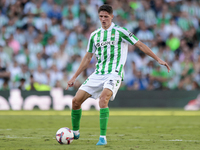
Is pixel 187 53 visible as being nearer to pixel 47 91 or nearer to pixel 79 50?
pixel 79 50

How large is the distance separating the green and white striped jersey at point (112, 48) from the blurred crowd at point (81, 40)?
29.4 ft

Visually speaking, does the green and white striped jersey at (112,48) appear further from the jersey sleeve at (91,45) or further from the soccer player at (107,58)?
the jersey sleeve at (91,45)

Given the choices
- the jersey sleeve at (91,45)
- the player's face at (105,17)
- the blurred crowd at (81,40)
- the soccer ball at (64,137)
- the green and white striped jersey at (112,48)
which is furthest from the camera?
the blurred crowd at (81,40)

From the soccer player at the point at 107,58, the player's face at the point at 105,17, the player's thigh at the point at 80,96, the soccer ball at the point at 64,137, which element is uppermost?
the player's face at the point at 105,17

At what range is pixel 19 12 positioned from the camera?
17.3m

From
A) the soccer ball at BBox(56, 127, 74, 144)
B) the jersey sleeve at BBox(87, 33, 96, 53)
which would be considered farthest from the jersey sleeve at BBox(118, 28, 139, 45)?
the soccer ball at BBox(56, 127, 74, 144)

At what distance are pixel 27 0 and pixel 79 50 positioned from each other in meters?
3.67

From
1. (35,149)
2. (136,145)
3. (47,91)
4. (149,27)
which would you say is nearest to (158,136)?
(136,145)

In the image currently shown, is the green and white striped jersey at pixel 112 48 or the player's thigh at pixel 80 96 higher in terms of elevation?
the green and white striped jersey at pixel 112 48

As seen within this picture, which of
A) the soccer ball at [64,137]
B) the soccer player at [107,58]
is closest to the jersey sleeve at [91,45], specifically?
the soccer player at [107,58]

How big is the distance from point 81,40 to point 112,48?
34.4 feet

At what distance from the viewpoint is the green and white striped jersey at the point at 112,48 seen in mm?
6277

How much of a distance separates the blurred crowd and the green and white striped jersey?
8968mm

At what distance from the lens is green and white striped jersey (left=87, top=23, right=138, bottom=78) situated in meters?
6.28
